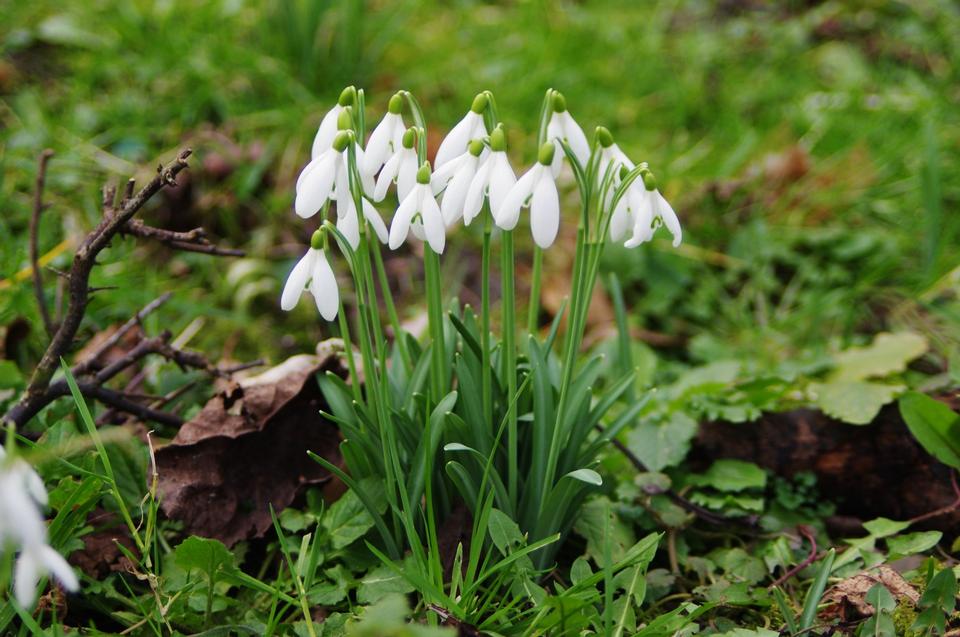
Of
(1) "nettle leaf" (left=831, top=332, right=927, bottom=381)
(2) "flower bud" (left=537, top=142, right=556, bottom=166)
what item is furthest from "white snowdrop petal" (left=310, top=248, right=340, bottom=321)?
(1) "nettle leaf" (left=831, top=332, right=927, bottom=381)

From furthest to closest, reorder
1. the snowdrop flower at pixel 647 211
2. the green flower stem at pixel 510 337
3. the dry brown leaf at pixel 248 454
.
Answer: the dry brown leaf at pixel 248 454 < the green flower stem at pixel 510 337 < the snowdrop flower at pixel 647 211

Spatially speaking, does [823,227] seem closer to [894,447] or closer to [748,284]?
[748,284]

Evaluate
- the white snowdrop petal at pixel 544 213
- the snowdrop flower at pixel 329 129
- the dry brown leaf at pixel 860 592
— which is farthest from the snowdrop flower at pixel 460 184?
the dry brown leaf at pixel 860 592

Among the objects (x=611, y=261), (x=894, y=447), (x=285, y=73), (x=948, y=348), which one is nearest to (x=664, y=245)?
(x=611, y=261)

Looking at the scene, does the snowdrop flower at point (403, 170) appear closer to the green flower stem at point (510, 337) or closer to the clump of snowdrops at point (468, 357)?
the clump of snowdrops at point (468, 357)

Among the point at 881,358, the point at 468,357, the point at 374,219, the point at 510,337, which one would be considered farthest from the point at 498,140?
the point at 881,358

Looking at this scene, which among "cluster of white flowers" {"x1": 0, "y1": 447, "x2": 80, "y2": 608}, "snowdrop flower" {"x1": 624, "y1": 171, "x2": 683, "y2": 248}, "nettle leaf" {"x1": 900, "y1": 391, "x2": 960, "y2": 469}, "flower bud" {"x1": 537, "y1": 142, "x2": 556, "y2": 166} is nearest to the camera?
"cluster of white flowers" {"x1": 0, "y1": 447, "x2": 80, "y2": 608}

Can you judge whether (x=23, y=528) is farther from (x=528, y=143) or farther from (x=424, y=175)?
(x=528, y=143)

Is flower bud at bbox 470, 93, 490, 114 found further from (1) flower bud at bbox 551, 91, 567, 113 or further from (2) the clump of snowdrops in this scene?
(1) flower bud at bbox 551, 91, 567, 113
